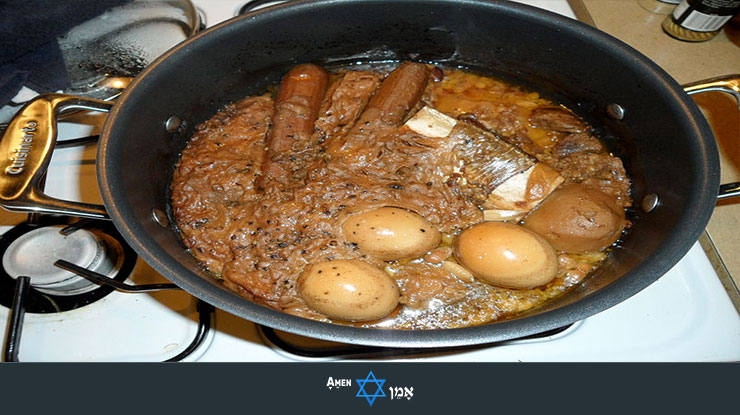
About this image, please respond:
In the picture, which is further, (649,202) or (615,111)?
(615,111)

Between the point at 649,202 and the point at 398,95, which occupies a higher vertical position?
the point at 649,202

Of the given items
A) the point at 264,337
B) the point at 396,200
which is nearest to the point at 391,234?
the point at 396,200
